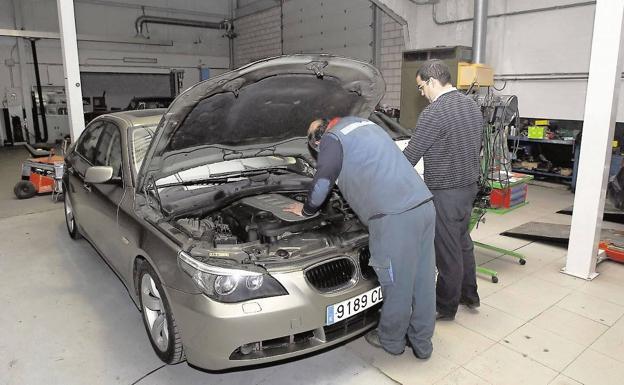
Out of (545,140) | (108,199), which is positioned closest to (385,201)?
(108,199)

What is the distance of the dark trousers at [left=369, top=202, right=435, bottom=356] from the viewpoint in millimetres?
2040

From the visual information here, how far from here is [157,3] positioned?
13.0m

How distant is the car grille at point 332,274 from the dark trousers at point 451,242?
684mm

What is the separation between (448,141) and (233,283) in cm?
136

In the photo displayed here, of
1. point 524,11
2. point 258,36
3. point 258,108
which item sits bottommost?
point 258,108

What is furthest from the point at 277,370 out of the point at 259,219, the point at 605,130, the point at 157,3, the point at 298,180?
the point at 157,3

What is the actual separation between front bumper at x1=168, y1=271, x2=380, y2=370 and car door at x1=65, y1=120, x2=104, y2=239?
72.2 inches

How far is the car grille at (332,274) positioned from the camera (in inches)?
78.8

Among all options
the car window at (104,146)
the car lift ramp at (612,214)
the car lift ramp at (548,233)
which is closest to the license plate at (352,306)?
the car window at (104,146)

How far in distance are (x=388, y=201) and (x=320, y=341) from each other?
0.69 meters

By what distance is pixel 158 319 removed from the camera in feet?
7.56

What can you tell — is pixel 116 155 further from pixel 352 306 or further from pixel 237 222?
pixel 352 306

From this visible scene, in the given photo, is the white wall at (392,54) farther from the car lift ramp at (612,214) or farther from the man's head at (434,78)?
the man's head at (434,78)

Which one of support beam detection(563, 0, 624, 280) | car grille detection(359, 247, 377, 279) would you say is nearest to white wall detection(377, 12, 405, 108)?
support beam detection(563, 0, 624, 280)
